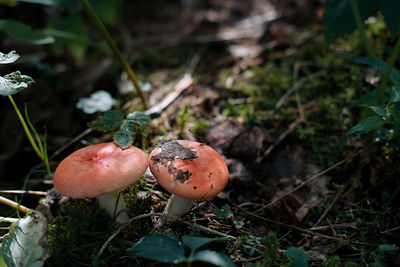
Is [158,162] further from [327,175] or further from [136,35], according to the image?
[136,35]

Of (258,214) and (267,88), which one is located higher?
(267,88)

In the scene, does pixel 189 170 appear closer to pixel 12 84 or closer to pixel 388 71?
pixel 12 84

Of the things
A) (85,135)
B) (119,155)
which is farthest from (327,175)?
(85,135)

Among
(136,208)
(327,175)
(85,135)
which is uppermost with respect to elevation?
(85,135)

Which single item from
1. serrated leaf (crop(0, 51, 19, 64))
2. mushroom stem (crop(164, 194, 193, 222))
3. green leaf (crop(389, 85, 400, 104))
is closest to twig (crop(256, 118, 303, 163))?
mushroom stem (crop(164, 194, 193, 222))

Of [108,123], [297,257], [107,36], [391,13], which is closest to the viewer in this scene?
[297,257]

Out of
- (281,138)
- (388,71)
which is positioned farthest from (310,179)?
(388,71)
